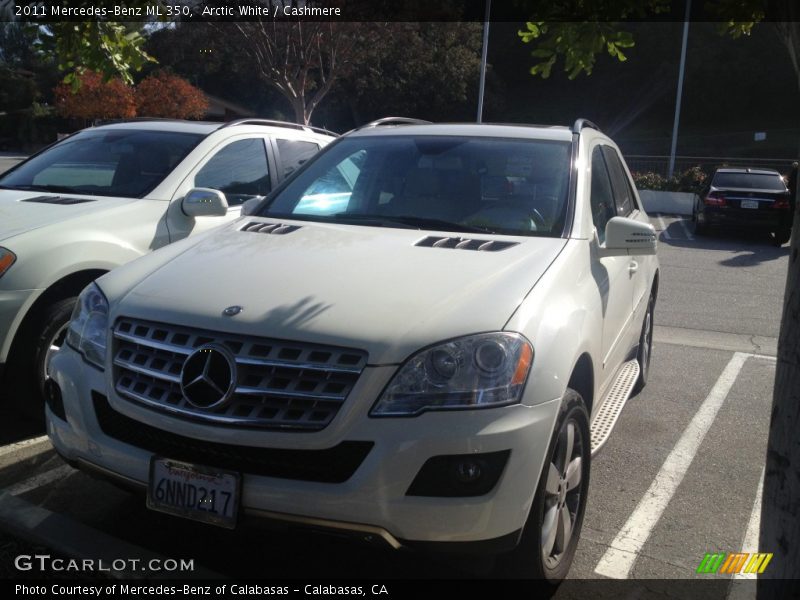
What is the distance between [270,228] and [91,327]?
3.32 feet

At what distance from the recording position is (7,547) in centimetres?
327

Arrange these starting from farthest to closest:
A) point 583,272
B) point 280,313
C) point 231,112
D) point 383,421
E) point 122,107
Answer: point 231,112, point 122,107, point 583,272, point 280,313, point 383,421

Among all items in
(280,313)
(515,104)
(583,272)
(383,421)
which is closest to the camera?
(383,421)

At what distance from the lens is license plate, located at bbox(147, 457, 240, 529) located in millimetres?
2674

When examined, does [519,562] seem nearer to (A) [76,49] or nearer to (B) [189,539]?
(B) [189,539]

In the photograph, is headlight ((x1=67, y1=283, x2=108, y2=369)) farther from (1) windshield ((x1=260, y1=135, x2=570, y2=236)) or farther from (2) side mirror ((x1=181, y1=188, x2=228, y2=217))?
(2) side mirror ((x1=181, y1=188, x2=228, y2=217))

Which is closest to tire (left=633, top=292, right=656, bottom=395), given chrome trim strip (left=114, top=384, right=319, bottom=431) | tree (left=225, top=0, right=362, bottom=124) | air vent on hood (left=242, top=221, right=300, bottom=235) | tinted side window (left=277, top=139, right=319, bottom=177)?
air vent on hood (left=242, top=221, right=300, bottom=235)

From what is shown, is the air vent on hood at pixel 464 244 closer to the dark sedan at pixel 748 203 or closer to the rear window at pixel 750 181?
the dark sedan at pixel 748 203

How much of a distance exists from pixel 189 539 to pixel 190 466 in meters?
0.83

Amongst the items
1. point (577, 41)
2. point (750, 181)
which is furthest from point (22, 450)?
point (750, 181)

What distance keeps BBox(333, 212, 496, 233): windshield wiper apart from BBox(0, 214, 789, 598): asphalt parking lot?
1485mm

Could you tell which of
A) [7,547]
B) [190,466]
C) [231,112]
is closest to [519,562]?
[190,466]

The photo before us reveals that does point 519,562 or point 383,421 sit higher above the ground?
point 383,421

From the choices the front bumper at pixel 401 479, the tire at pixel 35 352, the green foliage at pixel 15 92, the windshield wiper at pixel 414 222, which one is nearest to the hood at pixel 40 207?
the tire at pixel 35 352
